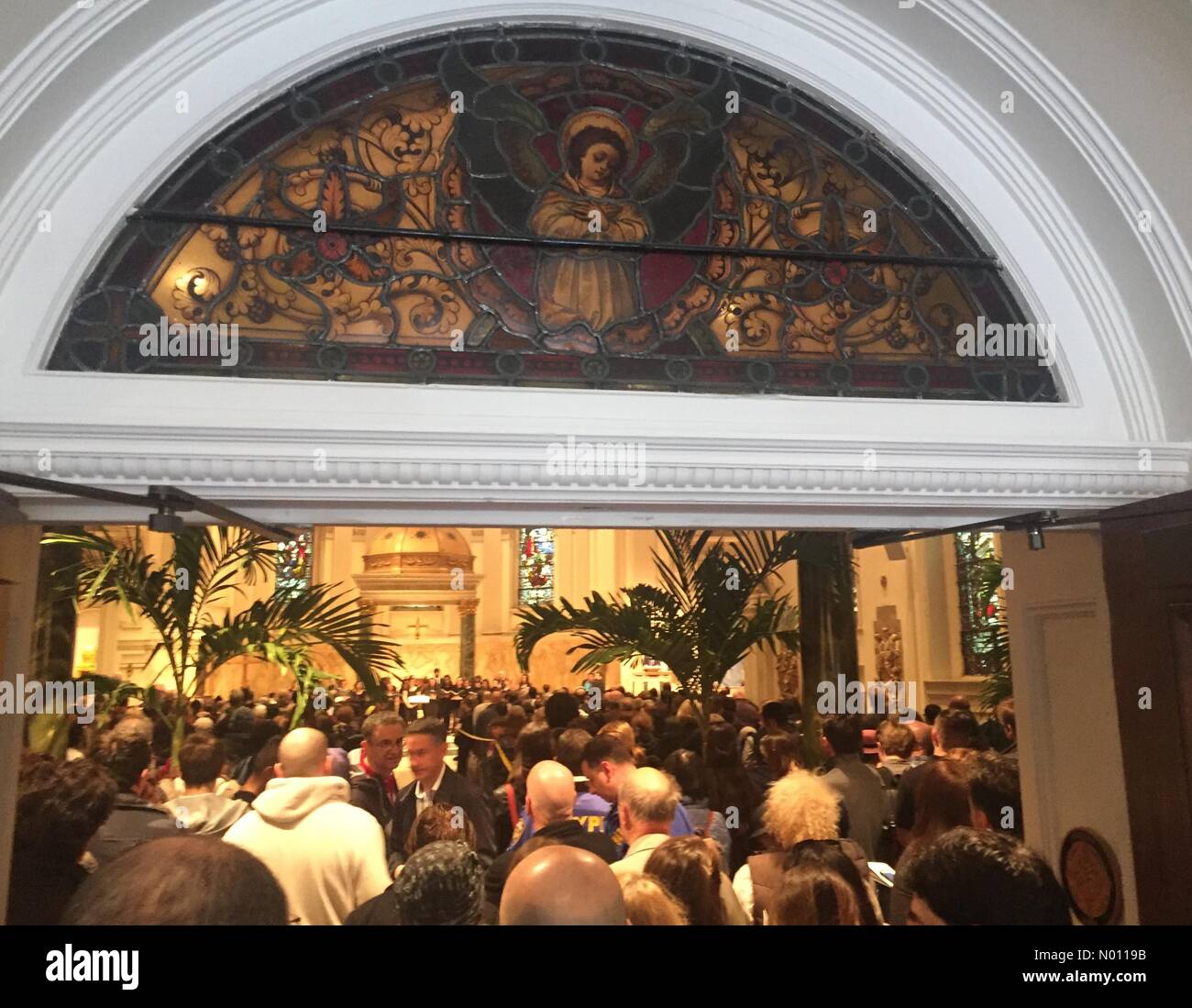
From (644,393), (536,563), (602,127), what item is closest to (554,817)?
(536,563)

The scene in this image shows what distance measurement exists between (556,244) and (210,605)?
1.28 metres

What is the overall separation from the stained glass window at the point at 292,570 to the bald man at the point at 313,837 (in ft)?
1.21

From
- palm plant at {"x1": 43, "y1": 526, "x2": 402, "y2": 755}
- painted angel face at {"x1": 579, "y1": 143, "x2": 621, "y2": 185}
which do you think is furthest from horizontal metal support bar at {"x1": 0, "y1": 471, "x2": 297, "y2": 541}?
painted angel face at {"x1": 579, "y1": 143, "x2": 621, "y2": 185}

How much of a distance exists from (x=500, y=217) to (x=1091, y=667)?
1.94 meters

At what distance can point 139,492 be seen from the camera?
183cm

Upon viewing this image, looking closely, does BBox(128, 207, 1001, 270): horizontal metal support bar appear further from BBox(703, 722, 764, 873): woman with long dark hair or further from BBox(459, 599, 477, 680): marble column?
BBox(703, 722, 764, 873): woman with long dark hair

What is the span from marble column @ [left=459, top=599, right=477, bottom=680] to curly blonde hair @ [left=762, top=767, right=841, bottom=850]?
2.75 feet

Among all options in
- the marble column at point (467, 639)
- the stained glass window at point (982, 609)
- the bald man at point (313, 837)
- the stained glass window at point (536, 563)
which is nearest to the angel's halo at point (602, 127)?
the stained glass window at point (536, 563)

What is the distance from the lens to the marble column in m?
2.20

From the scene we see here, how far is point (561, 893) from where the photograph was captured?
1830mm

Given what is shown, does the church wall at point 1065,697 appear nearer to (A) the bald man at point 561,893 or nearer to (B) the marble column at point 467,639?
(A) the bald man at point 561,893

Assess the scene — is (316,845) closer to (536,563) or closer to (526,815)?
(526,815)

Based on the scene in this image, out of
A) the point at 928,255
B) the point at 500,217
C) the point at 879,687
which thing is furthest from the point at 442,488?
the point at 928,255

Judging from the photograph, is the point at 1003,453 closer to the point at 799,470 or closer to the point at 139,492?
the point at 799,470
